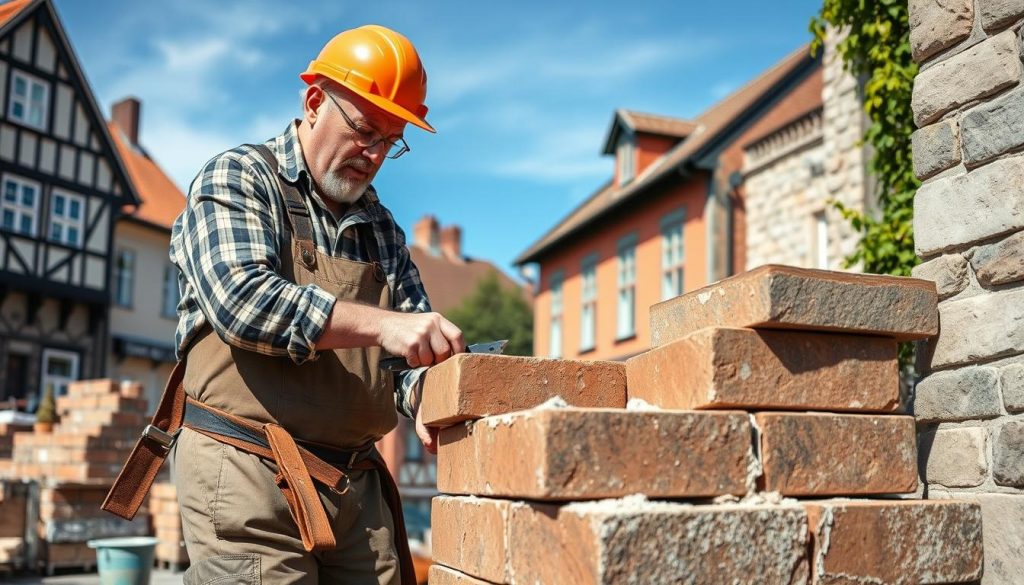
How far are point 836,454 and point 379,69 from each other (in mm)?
1432

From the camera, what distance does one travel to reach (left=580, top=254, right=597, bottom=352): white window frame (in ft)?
68.9

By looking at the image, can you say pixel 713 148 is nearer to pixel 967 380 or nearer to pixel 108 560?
pixel 108 560

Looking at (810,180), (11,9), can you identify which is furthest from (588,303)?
(11,9)

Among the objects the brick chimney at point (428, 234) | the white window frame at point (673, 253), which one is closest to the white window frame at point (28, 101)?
the white window frame at point (673, 253)

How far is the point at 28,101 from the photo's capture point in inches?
798

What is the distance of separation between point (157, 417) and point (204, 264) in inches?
23.2

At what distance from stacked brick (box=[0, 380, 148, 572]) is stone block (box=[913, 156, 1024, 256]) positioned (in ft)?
27.5

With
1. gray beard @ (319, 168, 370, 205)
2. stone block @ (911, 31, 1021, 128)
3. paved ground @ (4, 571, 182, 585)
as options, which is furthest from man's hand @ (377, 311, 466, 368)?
paved ground @ (4, 571, 182, 585)

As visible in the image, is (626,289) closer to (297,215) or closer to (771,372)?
(297,215)

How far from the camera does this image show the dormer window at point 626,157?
68.2 feet

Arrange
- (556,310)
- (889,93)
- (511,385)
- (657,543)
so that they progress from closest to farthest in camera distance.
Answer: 1. (657,543)
2. (511,385)
3. (889,93)
4. (556,310)

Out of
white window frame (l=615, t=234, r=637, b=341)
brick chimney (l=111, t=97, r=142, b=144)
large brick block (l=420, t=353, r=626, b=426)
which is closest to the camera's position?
large brick block (l=420, t=353, r=626, b=426)

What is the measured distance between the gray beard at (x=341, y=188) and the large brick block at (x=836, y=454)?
1.23 meters

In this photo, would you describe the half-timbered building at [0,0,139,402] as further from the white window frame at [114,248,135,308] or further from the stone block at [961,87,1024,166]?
the stone block at [961,87,1024,166]
